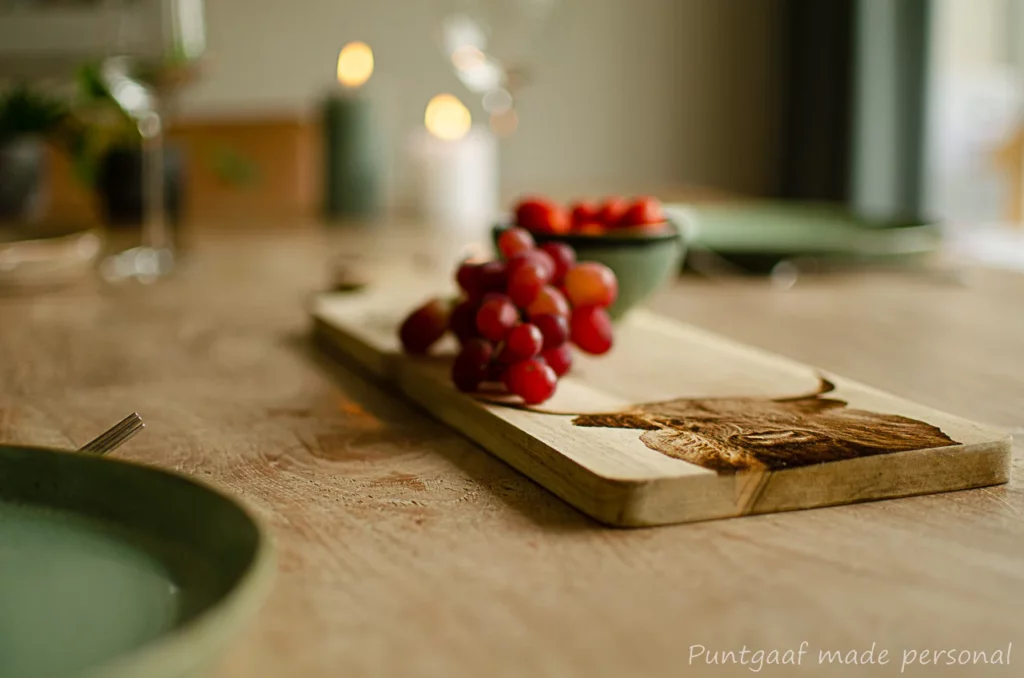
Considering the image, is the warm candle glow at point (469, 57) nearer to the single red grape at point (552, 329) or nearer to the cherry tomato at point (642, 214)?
the cherry tomato at point (642, 214)

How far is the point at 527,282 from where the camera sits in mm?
628

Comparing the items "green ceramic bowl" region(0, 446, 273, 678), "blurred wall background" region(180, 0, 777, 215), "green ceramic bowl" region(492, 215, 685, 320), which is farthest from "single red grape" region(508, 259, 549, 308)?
"blurred wall background" region(180, 0, 777, 215)

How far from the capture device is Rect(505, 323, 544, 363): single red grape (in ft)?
1.89

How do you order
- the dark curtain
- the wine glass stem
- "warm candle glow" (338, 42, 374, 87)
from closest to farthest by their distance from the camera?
the wine glass stem
"warm candle glow" (338, 42, 374, 87)
the dark curtain

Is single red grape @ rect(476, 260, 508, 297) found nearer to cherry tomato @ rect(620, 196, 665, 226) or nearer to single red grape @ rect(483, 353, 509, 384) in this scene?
single red grape @ rect(483, 353, 509, 384)

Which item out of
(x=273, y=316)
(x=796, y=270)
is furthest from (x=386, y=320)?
(x=796, y=270)

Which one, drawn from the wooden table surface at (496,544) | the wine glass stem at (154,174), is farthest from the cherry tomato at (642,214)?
the wine glass stem at (154,174)

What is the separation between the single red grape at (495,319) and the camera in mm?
600

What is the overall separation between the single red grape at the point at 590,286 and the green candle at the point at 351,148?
115 cm

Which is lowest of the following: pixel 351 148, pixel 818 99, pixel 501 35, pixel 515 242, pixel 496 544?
pixel 496 544

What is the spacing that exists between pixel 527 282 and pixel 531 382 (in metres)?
0.09

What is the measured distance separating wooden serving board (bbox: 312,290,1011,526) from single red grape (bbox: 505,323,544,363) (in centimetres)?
3

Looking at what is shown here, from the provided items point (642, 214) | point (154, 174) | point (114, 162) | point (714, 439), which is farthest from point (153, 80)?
point (714, 439)

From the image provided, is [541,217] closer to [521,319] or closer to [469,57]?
[521,319]
